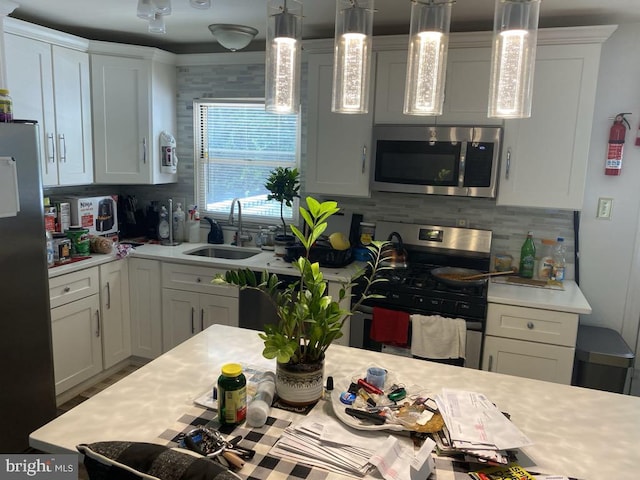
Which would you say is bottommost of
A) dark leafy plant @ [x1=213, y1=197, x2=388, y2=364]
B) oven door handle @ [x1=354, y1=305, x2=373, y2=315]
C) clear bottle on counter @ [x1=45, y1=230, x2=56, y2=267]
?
oven door handle @ [x1=354, y1=305, x2=373, y2=315]

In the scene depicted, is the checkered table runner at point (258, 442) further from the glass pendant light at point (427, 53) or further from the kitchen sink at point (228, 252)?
the kitchen sink at point (228, 252)

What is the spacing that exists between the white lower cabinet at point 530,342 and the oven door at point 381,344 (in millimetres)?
56

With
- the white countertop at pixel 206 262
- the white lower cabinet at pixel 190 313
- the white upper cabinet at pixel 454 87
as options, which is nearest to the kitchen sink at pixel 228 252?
the white countertop at pixel 206 262

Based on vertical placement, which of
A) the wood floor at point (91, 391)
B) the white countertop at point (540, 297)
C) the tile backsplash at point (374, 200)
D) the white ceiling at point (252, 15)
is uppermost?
the white ceiling at point (252, 15)

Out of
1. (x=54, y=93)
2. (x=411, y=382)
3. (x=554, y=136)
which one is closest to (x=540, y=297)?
(x=554, y=136)

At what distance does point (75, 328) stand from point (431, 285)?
7.16 feet

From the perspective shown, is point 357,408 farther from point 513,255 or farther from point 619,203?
point 619,203

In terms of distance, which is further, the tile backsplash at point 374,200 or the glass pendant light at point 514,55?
the tile backsplash at point 374,200

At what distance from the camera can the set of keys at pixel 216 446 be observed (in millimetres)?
1132

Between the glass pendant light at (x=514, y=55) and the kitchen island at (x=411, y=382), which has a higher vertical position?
the glass pendant light at (x=514, y=55)

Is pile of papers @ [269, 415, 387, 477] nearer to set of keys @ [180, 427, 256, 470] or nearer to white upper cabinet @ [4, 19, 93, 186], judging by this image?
set of keys @ [180, 427, 256, 470]

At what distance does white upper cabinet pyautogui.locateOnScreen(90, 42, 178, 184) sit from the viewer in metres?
3.39

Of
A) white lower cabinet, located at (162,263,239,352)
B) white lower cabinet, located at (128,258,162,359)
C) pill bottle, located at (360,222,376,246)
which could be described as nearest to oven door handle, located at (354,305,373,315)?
pill bottle, located at (360,222,376,246)

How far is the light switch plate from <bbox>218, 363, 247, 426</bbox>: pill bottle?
2587 millimetres
